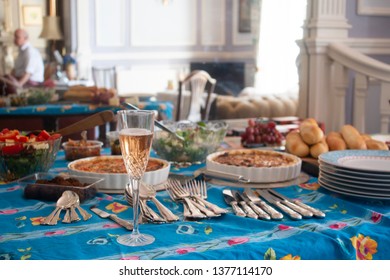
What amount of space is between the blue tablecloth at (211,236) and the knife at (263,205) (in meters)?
0.01

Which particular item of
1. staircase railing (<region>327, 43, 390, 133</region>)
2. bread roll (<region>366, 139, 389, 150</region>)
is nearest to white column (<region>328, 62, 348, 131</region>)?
staircase railing (<region>327, 43, 390, 133</region>)

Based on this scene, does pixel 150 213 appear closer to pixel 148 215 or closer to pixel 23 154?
pixel 148 215

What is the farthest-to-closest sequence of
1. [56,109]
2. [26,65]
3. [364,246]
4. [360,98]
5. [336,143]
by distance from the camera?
[26,65]
[56,109]
[360,98]
[336,143]
[364,246]

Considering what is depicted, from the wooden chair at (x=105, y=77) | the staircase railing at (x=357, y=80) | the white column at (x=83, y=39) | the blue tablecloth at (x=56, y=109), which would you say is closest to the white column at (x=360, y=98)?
the staircase railing at (x=357, y=80)

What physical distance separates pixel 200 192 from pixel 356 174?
307mm

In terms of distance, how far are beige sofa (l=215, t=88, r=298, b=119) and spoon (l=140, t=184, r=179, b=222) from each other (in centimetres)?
373

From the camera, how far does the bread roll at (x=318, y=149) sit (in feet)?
4.28

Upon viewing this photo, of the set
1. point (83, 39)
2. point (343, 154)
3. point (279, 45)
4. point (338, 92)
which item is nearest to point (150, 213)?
point (343, 154)

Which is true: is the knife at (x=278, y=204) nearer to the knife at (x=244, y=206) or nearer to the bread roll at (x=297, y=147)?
the knife at (x=244, y=206)

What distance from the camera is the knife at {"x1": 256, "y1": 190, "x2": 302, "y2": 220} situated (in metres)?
0.91

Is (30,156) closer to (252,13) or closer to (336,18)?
(336,18)

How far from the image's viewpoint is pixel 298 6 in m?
6.22

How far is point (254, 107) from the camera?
4785 mm

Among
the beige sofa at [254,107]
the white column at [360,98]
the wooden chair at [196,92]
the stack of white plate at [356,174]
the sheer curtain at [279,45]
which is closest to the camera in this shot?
the stack of white plate at [356,174]
